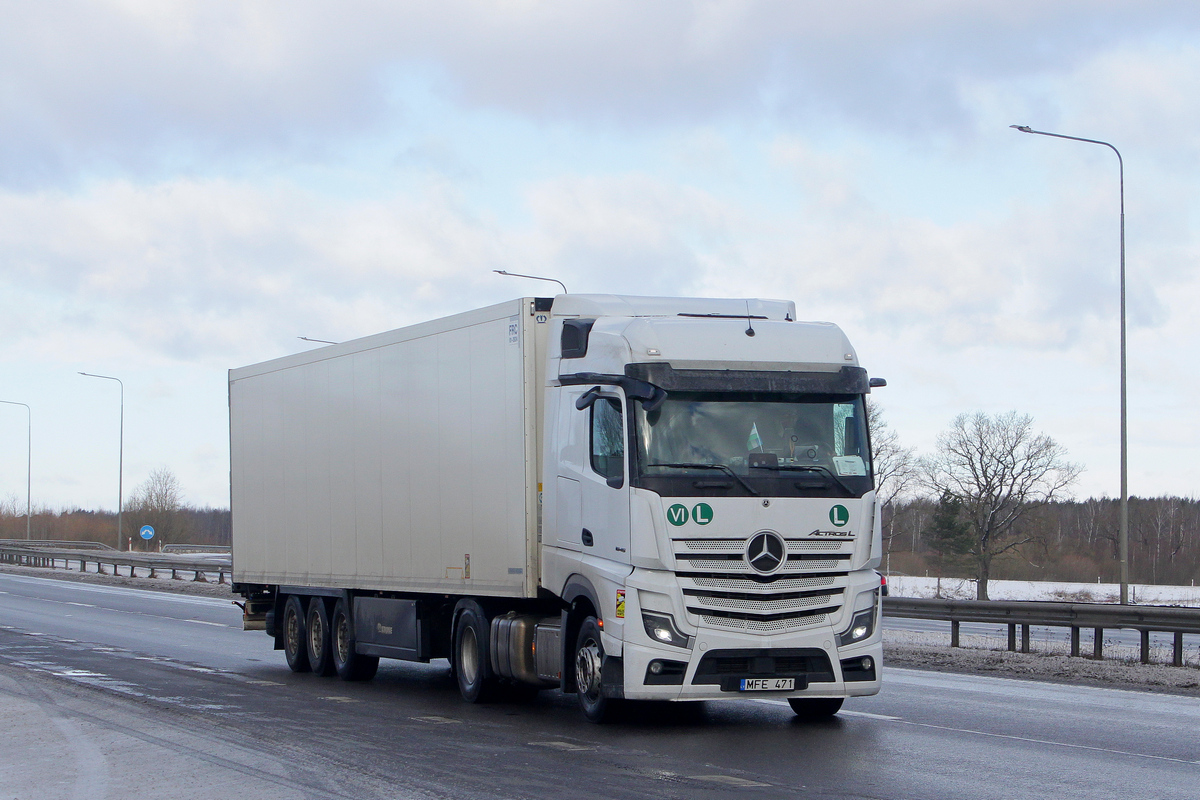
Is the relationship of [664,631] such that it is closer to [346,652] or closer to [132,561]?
[346,652]

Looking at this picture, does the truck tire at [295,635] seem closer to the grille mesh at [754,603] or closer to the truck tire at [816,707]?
the truck tire at [816,707]

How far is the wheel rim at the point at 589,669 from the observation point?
11586 millimetres

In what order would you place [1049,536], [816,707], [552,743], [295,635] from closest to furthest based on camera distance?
[552,743] < [816,707] < [295,635] < [1049,536]

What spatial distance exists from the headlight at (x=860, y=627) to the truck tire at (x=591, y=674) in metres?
2.00

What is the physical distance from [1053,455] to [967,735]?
69.0m

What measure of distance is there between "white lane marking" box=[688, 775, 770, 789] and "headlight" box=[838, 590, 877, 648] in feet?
8.79

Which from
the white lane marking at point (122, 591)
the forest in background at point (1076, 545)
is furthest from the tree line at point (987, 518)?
the white lane marking at point (122, 591)

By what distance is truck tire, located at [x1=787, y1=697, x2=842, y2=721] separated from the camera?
1206 centimetres

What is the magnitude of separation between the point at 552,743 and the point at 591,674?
1.13 meters

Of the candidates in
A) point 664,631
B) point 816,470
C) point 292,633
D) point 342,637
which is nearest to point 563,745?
point 664,631

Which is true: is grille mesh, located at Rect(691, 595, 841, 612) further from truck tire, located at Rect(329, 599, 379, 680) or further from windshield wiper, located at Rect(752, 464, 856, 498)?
truck tire, located at Rect(329, 599, 379, 680)

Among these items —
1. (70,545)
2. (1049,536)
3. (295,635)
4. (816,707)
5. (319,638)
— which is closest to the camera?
(816,707)

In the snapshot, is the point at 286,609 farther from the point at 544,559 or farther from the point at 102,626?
the point at 102,626

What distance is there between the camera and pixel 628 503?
11062 mm
